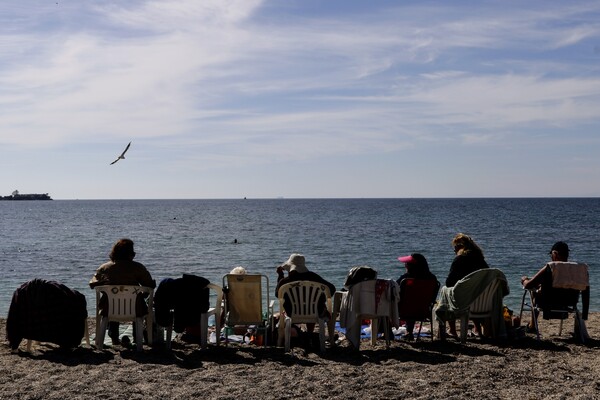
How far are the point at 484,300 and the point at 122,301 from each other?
14.4 ft

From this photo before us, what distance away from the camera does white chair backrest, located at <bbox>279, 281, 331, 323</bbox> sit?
8469 mm

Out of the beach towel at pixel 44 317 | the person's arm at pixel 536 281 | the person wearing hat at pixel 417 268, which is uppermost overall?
the person wearing hat at pixel 417 268

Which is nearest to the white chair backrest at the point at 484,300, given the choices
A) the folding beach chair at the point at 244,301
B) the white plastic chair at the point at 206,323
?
the folding beach chair at the point at 244,301

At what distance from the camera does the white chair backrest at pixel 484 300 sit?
888 cm

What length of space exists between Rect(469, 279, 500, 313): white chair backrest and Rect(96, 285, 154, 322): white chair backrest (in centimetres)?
401

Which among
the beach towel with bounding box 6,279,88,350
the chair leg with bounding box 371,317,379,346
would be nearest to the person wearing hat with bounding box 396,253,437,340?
the chair leg with bounding box 371,317,379,346

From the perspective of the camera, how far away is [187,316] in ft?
28.3

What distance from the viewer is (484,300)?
8930mm

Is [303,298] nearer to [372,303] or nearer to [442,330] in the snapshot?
[372,303]

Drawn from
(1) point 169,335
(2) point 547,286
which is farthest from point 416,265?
(1) point 169,335

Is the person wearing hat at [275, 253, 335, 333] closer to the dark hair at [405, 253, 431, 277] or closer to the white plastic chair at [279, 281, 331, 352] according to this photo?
the white plastic chair at [279, 281, 331, 352]

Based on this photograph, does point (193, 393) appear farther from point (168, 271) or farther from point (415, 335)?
point (168, 271)

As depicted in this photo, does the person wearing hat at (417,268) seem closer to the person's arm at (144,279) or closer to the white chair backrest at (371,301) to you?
the white chair backrest at (371,301)

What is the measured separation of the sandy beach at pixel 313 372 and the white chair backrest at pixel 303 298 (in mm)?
401
